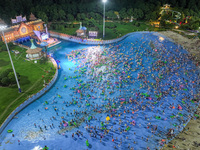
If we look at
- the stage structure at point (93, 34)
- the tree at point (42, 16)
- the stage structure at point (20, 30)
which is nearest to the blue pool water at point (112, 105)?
the stage structure at point (93, 34)

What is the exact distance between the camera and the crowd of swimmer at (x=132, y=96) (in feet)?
110

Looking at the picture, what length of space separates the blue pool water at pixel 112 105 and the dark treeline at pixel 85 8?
5200 centimetres

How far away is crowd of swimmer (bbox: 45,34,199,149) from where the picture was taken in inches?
1324

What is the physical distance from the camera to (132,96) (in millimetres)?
43094

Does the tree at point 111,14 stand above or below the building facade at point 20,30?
above

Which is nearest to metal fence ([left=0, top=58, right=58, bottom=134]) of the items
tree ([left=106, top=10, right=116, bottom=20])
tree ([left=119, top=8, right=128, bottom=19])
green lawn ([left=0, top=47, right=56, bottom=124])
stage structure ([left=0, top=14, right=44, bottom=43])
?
green lawn ([left=0, top=47, right=56, bottom=124])

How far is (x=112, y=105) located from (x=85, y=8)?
303ft

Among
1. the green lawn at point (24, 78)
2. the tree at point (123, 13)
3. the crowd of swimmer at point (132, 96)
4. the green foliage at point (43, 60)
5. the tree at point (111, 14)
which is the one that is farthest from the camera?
the tree at point (111, 14)

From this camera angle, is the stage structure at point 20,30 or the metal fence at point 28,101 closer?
the metal fence at point 28,101

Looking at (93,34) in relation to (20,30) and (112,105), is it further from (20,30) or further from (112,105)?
(112,105)

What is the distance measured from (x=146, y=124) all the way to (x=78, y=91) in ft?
62.7

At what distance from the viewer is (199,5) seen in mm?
106625

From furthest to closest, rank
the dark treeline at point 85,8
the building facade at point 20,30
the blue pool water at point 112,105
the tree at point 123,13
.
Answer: the tree at point 123,13, the dark treeline at point 85,8, the building facade at point 20,30, the blue pool water at point 112,105

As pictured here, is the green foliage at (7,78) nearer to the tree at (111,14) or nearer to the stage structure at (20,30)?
the stage structure at (20,30)
